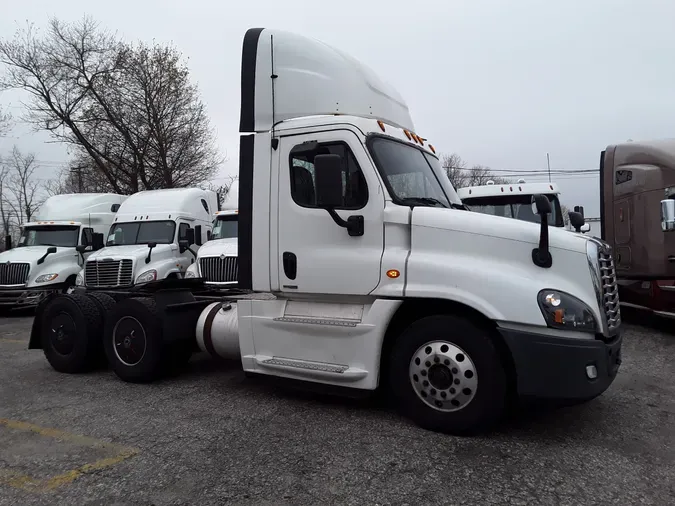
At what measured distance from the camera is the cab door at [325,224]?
4.45 meters

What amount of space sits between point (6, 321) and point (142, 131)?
569 inches

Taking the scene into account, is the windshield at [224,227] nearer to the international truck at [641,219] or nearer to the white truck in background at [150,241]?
the white truck in background at [150,241]

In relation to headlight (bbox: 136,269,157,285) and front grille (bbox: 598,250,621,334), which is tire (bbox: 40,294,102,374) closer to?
headlight (bbox: 136,269,157,285)

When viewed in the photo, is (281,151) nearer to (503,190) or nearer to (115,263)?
(503,190)

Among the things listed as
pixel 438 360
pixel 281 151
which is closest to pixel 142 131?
pixel 281 151

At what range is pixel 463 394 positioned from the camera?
159 inches

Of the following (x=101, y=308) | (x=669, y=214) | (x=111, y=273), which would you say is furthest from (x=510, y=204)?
(x=111, y=273)

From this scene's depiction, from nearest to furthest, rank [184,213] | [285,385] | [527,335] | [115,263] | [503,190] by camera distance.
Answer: [527,335], [285,385], [503,190], [115,263], [184,213]

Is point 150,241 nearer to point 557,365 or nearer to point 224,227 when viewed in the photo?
point 224,227

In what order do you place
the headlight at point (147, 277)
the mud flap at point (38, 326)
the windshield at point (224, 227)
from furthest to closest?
the windshield at point (224, 227)
the headlight at point (147, 277)
the mud flap at point (38, 326)

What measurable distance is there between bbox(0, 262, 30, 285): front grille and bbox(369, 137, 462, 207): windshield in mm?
12568

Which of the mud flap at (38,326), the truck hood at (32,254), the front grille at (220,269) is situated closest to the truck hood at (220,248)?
the front grille at (220,269)

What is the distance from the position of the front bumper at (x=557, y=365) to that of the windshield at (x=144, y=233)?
10.4 metres

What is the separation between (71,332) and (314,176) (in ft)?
13.4
